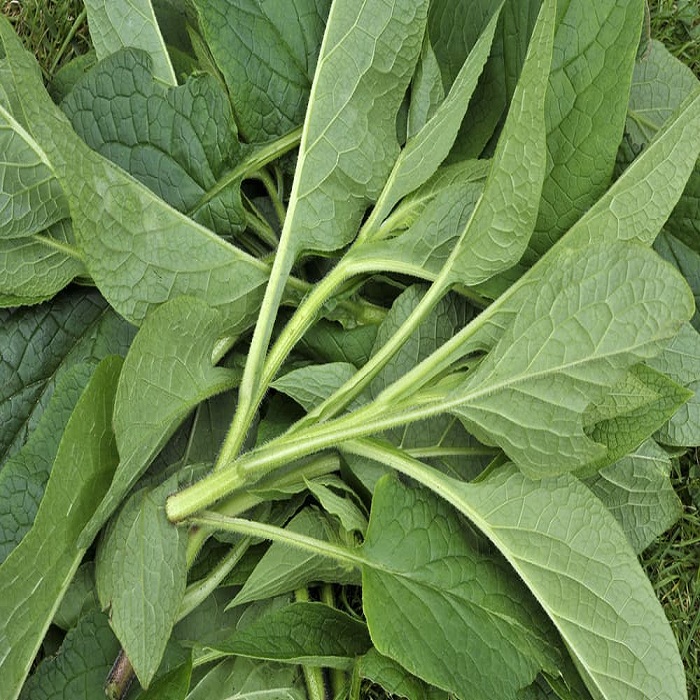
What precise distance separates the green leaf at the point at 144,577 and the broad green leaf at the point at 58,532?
2cm

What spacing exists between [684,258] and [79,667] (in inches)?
21.7

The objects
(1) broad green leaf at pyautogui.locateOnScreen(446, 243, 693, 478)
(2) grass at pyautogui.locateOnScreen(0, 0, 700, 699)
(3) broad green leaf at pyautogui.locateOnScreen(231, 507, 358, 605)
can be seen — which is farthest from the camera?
(2) grass at pyautogui.locateOnScreen(0, 0, 700, 699)

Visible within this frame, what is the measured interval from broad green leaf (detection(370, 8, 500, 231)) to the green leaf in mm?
259

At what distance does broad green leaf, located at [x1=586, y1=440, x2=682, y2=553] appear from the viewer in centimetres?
65

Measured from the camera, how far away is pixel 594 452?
0.51 metres

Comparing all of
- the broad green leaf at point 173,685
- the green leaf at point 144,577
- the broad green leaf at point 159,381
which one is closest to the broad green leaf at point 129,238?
the broad green leaf at point 159,381

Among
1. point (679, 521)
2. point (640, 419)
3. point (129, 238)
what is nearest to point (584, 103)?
point (640, 419)

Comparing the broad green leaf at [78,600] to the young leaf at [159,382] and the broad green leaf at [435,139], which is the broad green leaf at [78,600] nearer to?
the young leaf at [159,382]

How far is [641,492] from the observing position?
25.9 inches

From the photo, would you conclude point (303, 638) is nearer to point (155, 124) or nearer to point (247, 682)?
point (247, 682)

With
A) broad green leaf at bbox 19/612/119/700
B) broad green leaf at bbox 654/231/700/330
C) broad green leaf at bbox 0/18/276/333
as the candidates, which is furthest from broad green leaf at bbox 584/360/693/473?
broad green leaf at bbox 19/612/119/700

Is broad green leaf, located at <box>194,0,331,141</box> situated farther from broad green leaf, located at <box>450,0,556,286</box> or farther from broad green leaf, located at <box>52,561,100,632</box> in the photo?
broad green leaf, located at <box>52,561,100,632</box>

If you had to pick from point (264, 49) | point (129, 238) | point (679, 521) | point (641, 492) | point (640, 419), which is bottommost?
point (679, 521)

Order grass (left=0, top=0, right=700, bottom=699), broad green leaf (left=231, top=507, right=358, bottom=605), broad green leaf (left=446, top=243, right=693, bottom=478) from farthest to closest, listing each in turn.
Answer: grass (left=0, top=0, right=700, bottom=699), broad green leaf (left=231, top=507, right=358, bottom=605), broad green leaf (left=446, top=243, right=693, bottom=478)
